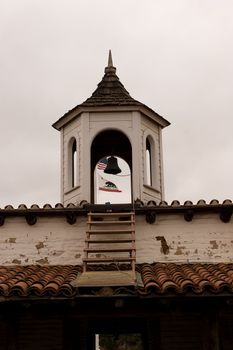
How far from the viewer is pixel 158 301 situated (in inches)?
277

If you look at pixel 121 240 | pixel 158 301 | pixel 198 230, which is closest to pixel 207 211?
pixel 198 230

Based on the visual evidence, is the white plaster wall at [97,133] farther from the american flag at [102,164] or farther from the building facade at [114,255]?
the american flag at [102,164]

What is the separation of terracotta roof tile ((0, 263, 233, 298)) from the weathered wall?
0.41 meters

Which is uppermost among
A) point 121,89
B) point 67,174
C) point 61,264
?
point 121,89

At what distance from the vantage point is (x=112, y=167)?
11.9 m

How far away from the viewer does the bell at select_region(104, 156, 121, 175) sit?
11828 mm

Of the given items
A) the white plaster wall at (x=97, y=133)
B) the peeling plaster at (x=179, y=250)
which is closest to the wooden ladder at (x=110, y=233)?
the white plaster wall at (x=97, y=133)

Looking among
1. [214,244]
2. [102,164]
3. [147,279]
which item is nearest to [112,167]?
[102,164]

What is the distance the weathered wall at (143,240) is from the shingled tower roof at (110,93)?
2.52 m

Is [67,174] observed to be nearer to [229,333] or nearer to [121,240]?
[121,240]

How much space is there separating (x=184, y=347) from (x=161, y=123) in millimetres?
4800

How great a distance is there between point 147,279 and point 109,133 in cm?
519

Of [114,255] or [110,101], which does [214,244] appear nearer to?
[114,255]

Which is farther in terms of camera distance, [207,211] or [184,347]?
[207,211]
